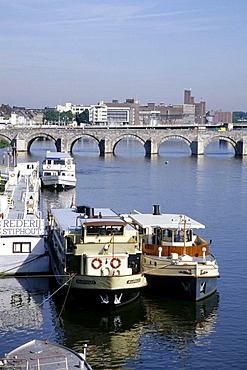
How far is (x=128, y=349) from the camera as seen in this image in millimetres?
20641

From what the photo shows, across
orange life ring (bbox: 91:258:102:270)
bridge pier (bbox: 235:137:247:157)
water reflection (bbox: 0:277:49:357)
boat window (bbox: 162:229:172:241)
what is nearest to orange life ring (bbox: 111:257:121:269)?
orange life ring (bbox: 91:258:102:270)

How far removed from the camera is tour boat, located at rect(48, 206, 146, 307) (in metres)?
23.4

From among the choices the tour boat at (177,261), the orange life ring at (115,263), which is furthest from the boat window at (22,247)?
the orange life ring at (115,263)

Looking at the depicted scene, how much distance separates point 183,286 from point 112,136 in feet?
295

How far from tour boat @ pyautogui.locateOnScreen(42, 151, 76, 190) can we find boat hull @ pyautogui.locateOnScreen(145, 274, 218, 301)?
38186 millimetres

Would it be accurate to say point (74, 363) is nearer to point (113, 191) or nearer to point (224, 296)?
point (224, 296)

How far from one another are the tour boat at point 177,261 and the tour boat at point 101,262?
43.0 inches

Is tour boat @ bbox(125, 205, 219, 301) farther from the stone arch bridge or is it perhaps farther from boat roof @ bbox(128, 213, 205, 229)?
the stone arch bridge

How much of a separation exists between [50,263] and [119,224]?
17.2ft

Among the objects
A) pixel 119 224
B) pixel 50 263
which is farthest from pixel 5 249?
pixel 119 224

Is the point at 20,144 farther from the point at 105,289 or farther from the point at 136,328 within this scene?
the point at 136,328

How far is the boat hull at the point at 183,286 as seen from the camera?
82.2 ft

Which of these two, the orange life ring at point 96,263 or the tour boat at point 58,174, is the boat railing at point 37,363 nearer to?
the orange life ring at point 96,263

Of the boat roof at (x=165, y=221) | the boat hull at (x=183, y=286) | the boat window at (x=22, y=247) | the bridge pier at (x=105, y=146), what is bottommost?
the boat hull at (x=183, y=286)
